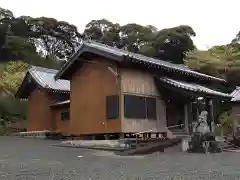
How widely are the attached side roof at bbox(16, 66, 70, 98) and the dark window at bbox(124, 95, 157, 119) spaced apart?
28.4ft

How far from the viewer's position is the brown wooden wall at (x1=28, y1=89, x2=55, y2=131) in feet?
82.3

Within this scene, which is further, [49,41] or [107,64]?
[49,41]

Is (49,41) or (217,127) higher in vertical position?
(49,41)

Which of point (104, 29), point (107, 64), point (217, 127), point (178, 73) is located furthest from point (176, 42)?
point (107, 64)

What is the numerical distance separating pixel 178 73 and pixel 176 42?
22.8 meters

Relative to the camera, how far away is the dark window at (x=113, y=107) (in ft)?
54.2

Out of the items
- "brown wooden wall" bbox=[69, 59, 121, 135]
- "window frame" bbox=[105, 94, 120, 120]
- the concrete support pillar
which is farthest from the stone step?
the concrete support pillar

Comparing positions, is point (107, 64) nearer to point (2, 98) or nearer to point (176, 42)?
point (2, 98)

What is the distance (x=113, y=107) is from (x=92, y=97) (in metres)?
1.59

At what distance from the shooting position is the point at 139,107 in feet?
56.3

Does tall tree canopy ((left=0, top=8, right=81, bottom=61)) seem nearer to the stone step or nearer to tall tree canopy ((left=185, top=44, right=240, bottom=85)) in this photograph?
tall tree canopy ((left=185, top=44, right=240, bottom=85))

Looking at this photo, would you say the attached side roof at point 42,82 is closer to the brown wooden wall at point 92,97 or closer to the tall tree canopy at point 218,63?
the brown wooden wall at point 92,97

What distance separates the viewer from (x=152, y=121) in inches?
698

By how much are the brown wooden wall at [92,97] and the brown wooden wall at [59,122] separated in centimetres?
530
